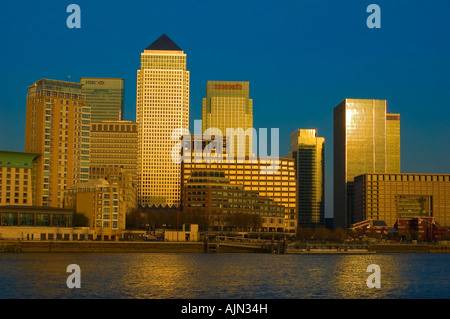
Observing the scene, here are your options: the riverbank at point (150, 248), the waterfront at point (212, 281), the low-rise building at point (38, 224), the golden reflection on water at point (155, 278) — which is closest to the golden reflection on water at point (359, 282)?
the waterfront at point (212, 281)

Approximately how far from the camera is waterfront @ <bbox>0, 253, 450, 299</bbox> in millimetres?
78000

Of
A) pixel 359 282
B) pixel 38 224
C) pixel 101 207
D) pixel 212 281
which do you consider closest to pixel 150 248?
pixel 101 207

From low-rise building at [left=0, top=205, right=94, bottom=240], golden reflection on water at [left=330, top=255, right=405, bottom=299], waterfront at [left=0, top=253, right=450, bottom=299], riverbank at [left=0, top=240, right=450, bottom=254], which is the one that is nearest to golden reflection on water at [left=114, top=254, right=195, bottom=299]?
waterfront at [left=0, top=253, right=450, bottom=299]

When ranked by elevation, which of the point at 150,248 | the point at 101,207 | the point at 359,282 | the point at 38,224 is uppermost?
the point at 101,207

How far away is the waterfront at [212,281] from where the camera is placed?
78.0 m

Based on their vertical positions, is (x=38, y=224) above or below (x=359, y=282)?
above

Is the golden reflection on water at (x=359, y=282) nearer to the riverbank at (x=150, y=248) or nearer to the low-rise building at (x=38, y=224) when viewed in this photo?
the riverbank at (x=150, y=248)

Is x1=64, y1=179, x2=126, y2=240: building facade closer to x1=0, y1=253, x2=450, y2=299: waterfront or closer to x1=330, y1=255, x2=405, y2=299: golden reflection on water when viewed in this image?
x1=0, y1=253, x2=450, y2=299: waterfront

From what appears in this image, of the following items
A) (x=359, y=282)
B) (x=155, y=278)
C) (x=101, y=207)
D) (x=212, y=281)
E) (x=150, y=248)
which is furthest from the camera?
(x=101, y=207)

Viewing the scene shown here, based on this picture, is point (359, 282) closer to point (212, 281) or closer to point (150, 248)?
point (212, 281)

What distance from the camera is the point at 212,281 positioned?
92562 mm

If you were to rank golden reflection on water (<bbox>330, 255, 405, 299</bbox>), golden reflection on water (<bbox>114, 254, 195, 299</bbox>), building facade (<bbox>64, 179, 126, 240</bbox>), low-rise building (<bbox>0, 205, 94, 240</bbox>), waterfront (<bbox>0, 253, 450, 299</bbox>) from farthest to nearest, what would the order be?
1. building facade (<bbox>64, 179, 126, 240</bbox>)
2. low-rise building (<bbox>0, 205, 94, 240</bbox>)
3. golden reflection on water (<bbox>330, 255, 405, 299</bbox>)
4. golden reflection on water (<bbox>114, 254, 195, 299</bbox>)
5. waterfront (<bbox>0, 253, 450, 299</bbox>)

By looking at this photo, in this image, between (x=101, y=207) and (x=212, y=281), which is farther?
(x=101, y=207)
